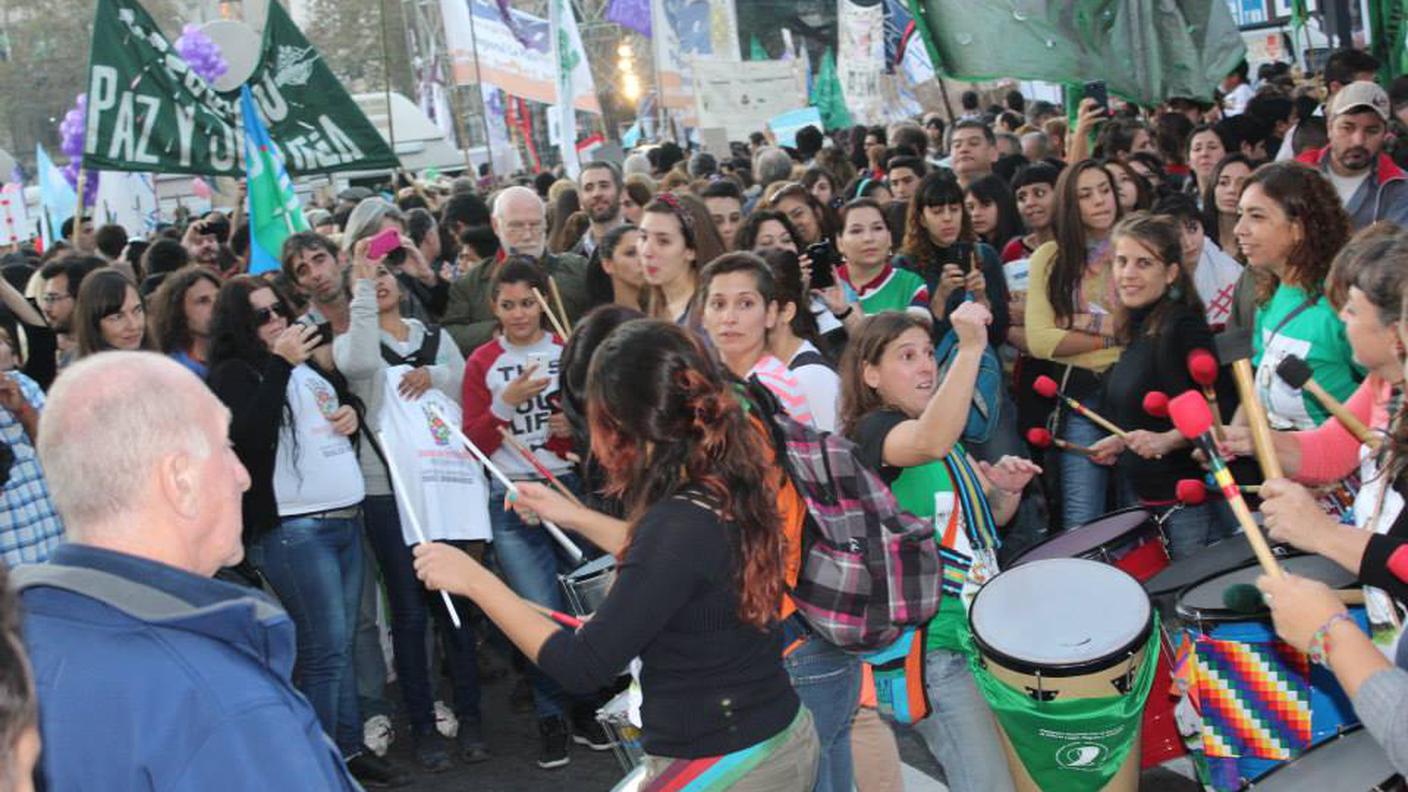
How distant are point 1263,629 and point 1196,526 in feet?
4.47

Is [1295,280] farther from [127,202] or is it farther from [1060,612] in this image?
[127,202]

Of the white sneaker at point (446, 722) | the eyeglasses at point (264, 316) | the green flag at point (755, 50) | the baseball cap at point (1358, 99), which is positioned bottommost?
the white sneaker at point (446, 722)

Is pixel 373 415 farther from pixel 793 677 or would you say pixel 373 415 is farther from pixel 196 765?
pixel 196 765

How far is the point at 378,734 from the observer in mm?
6523

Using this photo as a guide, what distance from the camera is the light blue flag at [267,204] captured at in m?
9.14

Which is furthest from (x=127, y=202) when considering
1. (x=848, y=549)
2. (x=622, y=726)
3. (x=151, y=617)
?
(x=151, y=617)

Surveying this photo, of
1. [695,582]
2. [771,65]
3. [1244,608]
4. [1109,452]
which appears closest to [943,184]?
[1109,452]

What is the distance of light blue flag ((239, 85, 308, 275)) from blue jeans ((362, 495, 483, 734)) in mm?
3245

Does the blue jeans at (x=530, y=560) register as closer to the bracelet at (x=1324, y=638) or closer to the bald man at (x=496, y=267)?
the bald man at (x=496, y=267)

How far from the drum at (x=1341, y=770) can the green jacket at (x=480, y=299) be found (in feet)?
14.6

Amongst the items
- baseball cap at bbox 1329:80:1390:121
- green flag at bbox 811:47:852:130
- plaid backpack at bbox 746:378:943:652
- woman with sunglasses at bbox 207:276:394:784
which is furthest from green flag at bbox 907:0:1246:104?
green flag at bbox 811:47:852:130

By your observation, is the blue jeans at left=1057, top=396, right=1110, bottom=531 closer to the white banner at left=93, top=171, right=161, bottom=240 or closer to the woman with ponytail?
the woman with ponytail

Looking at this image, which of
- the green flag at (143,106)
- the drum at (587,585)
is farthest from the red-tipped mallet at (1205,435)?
the green flag at (143,106)

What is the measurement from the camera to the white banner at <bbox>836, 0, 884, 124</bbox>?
18547mm
